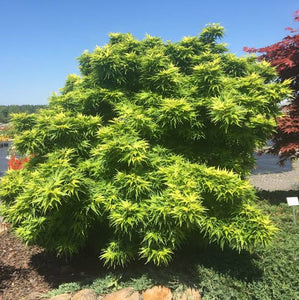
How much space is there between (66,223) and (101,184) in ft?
2.46

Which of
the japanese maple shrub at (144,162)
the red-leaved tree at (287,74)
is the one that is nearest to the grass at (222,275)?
the japanese maple shrub at (144,162)

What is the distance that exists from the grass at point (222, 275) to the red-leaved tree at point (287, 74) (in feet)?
10.3

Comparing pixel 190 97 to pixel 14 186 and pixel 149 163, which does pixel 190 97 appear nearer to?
pixel 149 163

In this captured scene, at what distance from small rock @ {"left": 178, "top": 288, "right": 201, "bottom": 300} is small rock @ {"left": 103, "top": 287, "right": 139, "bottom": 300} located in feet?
1.80

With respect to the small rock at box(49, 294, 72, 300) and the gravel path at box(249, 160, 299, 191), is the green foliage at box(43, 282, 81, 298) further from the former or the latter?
the gravel path at box(249, 160, 299, 191)

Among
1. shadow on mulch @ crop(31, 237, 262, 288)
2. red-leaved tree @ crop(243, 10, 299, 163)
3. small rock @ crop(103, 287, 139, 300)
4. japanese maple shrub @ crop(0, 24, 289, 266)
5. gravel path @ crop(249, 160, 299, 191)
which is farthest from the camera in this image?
gravel path @ crop(249, 160, 299, 191)

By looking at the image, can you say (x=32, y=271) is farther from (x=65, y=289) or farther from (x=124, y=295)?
(x=124, y=295)

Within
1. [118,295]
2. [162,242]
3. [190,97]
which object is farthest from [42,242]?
[190,97]

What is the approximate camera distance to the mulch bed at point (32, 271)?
353 centimetres

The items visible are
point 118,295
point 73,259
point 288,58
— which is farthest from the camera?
point 288,58

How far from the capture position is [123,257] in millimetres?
3139

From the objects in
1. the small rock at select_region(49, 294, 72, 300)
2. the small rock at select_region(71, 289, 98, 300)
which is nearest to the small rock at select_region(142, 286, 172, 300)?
the small rock at select_region(71, 289, 98, 300)

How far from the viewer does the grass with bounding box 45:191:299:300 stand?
10.7ft

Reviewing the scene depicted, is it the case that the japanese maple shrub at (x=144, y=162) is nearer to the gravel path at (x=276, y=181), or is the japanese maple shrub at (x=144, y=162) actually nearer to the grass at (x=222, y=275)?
the grass at (x=222, y=275)
